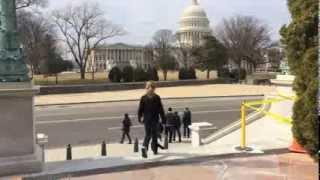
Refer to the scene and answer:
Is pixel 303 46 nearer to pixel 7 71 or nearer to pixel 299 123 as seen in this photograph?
pixel 299 123

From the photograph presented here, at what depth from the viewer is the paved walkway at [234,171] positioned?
7934 millimetres

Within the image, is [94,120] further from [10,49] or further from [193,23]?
[193,23]

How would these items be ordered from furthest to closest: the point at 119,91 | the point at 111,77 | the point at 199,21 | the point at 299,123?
the point at 199,21, the point at 111,77, the point at 119,91, the point at 299,123

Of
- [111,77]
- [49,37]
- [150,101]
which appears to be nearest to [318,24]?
[150,101]

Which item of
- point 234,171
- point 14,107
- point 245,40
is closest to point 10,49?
point 14,107

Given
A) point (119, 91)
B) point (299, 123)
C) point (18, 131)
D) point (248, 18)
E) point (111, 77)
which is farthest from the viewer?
point (248, 18)

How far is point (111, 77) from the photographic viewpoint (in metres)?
59.3

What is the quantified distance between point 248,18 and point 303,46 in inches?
3376

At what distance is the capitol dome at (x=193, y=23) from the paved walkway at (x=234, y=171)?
109 metres

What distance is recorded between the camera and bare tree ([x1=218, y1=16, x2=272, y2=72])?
85188 millimetres

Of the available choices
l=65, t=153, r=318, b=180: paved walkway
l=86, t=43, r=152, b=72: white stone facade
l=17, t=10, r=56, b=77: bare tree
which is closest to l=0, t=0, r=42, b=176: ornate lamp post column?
l=65, t=153, r=318, b=180: paved walkway

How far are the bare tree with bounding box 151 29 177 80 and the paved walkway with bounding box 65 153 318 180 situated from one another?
65.3m

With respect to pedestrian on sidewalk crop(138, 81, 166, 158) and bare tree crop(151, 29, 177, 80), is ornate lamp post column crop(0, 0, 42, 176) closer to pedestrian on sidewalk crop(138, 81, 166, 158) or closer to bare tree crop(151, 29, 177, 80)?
pedestrian on sidewalk crop(138, 81, 166, 158)

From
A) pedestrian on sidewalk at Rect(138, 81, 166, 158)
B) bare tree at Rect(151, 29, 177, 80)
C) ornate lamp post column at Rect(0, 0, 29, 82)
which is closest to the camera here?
ornate lamp post column at Rect(0, 0, 29, 82)
